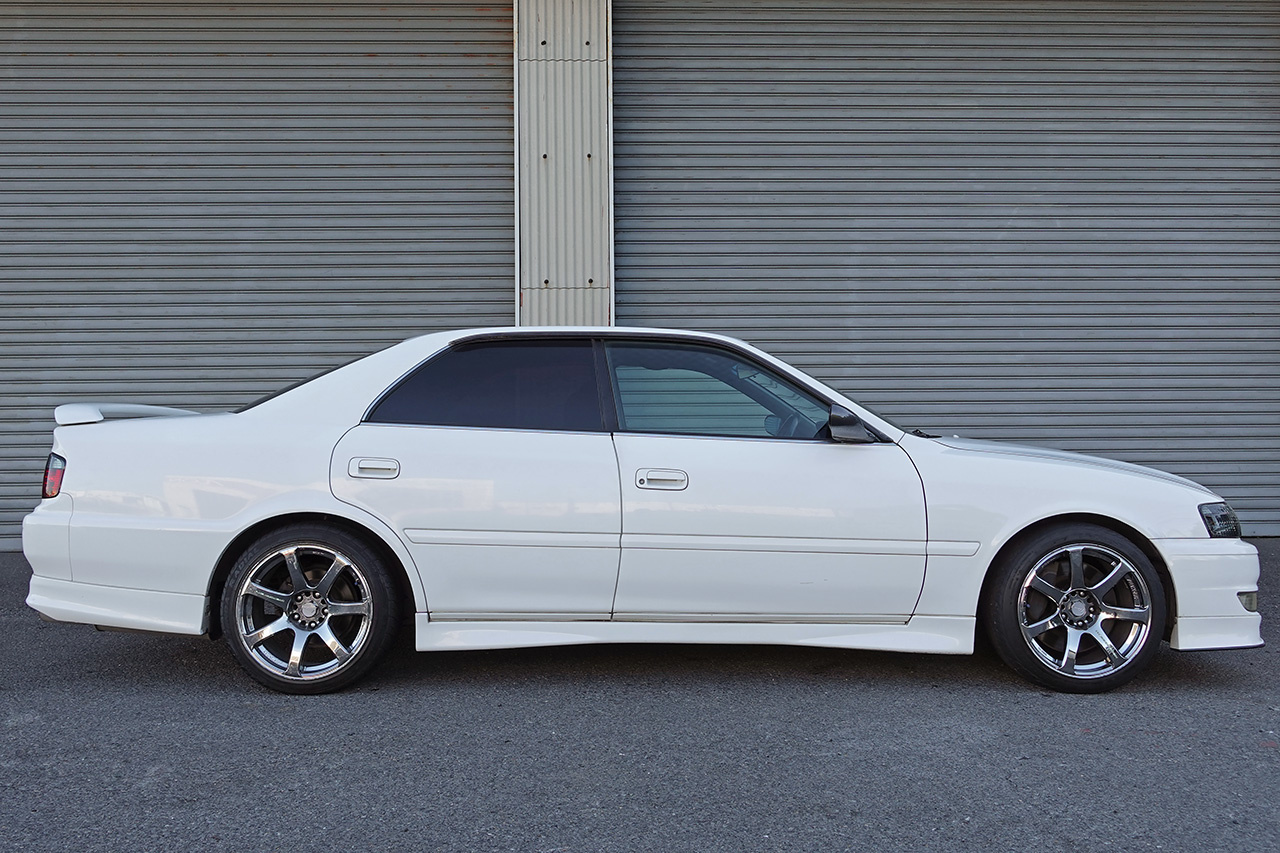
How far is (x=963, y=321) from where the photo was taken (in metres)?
7.43

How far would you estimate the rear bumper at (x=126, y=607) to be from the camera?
3826 mm

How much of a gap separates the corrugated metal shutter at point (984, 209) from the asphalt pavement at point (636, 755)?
3305 millimetres

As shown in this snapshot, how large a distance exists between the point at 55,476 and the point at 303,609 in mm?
1086

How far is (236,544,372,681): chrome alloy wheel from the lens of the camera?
151 inches

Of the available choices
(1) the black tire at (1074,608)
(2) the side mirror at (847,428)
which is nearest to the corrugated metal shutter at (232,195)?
(2) the side mirror at (847,428)

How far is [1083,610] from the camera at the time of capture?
3939mm

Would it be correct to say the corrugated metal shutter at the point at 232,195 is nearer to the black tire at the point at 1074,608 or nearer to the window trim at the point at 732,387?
the window trim at the point at 732,387

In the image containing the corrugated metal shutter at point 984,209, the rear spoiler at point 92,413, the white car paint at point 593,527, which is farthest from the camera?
the corrugated metal shutter at point 984,209

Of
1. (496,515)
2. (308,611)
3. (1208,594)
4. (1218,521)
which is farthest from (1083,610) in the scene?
(308,611)

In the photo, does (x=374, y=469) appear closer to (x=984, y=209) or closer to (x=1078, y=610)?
(x=1078, y=610)

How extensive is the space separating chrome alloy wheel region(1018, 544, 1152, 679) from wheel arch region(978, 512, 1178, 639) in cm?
11

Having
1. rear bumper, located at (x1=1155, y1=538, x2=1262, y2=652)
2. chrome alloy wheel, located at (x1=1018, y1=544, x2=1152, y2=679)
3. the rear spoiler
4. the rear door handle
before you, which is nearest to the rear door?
the rear door handle

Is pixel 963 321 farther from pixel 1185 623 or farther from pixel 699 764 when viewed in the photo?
pixel 699 764

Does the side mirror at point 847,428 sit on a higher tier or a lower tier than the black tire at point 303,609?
higher
